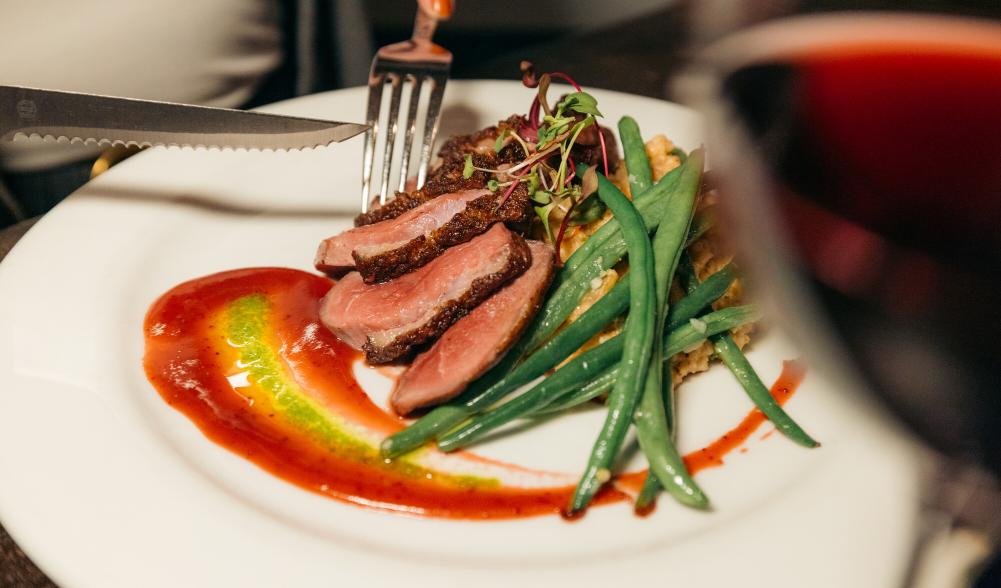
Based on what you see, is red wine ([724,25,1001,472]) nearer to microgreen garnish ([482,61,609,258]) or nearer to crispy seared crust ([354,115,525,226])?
microgreen garnish ([482,61,609,258])

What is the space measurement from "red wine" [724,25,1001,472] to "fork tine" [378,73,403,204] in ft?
6.19

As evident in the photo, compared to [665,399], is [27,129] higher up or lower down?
higher up

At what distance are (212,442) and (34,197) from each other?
2.18 meters

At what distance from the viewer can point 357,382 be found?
209 cm

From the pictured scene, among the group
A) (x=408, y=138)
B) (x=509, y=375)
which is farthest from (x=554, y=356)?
(x=408, y=138)

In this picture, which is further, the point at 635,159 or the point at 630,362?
the point at 635,159

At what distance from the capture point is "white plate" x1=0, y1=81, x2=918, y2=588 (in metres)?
1.44

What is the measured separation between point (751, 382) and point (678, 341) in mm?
210

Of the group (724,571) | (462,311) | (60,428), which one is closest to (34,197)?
(60,428)

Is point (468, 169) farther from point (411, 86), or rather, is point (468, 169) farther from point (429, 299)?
point (411, 86)

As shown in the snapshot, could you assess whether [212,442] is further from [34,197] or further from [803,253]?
[34,197]

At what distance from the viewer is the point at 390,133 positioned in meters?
2.62

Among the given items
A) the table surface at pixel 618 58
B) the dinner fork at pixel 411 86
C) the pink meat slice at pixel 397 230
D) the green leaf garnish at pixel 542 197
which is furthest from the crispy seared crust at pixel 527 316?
the table surface at pixel 618 58

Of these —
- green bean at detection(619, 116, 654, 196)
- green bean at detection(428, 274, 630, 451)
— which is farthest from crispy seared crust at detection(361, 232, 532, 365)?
green bean at detection(619, 116, 654, 196)
